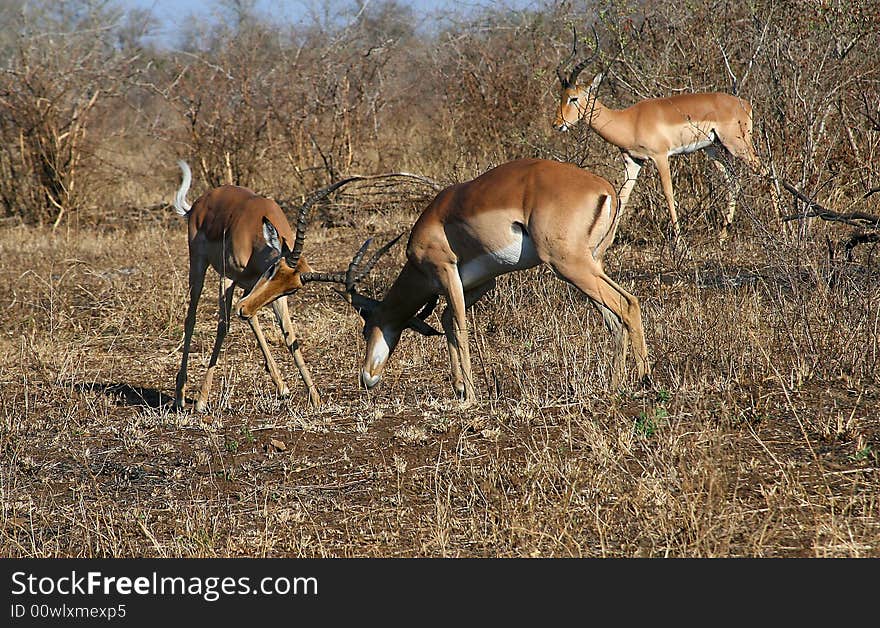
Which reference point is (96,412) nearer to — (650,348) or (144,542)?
(144,542)

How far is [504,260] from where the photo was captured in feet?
20.3

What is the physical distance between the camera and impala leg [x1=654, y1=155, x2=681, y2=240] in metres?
10.2

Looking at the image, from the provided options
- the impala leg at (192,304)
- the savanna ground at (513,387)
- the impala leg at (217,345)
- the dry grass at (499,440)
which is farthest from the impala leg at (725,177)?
the impala leg at (192,304)

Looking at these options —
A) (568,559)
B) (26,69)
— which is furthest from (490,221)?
(26,69)

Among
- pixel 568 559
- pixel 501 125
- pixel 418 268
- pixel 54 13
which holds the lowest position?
pixel 568 559

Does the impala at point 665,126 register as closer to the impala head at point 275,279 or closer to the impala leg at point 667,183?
the impala leg at point 667,183

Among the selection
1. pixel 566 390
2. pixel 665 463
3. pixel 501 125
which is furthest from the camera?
pixel 501 125

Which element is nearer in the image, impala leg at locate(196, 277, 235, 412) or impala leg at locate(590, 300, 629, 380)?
impala leg at locate(590, 300, 629, 380)

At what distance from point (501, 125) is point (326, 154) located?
8.11ft

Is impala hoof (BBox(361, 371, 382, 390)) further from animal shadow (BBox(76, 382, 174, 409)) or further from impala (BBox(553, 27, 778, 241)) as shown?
impala (BBox(553, 27, 778, 241))

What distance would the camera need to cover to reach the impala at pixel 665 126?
412 inches

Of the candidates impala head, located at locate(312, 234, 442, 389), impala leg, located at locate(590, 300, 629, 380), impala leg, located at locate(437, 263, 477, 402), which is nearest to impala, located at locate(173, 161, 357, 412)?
impala head, located at locate(312, 234, 442, 389)

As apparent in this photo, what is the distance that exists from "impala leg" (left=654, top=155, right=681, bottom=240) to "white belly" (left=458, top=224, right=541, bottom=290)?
13.2 feet

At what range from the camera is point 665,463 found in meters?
4.64
